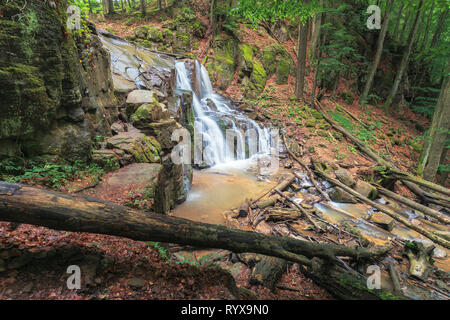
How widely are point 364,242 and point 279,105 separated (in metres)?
10.8

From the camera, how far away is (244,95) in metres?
15.1

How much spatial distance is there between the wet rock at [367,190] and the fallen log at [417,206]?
0.42 meters

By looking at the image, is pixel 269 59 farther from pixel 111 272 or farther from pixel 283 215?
pixel 111 272

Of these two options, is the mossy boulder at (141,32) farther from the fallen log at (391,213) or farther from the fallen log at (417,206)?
the fallen log at (417,206)

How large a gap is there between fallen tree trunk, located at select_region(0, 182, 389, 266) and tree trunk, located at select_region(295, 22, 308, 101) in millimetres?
13529

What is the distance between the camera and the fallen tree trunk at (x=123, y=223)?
217 centimetres

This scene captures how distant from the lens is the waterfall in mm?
10820

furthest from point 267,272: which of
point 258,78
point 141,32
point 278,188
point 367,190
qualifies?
point 141,32

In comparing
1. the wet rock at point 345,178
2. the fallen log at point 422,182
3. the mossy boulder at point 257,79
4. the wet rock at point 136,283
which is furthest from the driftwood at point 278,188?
the mossy boulder at point 257,79

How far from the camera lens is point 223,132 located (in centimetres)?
1120

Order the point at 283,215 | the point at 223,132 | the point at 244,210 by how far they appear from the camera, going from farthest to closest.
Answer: the point at 223,132
the point at 244,210
the point at 283,215

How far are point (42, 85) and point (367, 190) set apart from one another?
9967 mm

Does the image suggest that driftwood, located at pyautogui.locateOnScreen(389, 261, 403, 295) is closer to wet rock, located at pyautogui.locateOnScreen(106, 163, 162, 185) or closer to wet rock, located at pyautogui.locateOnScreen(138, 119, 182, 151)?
wet rock, located at pyautogui.locateOnScreen(106, 163, 162, 185)

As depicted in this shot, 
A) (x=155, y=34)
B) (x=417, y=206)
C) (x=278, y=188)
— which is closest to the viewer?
(x=417, y=206)
